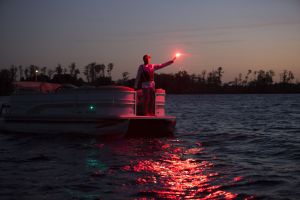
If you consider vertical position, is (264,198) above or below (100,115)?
below

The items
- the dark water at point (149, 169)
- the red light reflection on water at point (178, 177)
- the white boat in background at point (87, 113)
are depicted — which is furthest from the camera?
the white boat in background at point (87, 113)

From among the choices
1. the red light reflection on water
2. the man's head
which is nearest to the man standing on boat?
the man's head

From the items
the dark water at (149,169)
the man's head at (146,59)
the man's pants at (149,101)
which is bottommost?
the dark water at (149,169)

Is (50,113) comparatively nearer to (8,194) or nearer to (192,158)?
(192,158)

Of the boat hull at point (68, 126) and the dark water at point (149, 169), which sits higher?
the boat hull at point (68, 126)

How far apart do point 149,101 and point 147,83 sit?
25.4 inches

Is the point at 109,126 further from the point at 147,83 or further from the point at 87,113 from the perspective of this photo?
the point at 147,83

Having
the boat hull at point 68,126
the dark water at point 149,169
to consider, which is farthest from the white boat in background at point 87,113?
the dark water at point 149,169

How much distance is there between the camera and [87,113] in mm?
13680

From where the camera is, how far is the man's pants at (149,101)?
45.2ft

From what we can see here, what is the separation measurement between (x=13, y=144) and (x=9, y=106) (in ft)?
12.0

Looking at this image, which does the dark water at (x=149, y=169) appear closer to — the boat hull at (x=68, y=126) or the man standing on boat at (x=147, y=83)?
the boat hull at (x=68, y=126)

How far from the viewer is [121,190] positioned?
22.5 feet

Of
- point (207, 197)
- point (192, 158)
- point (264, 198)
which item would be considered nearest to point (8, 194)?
point (207, 197)
